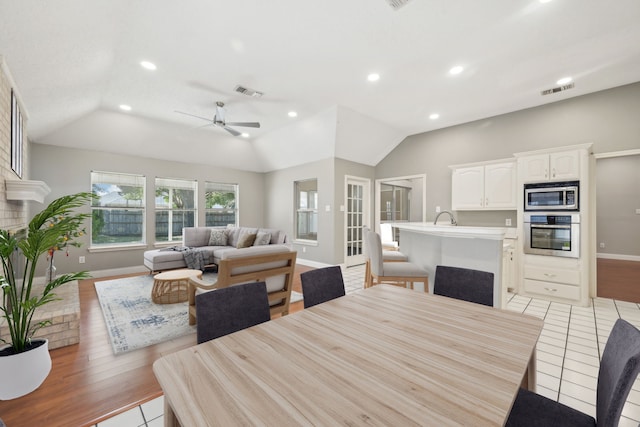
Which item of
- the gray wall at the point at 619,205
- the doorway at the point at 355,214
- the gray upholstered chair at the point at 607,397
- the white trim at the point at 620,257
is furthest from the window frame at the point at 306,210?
the white trim at the point at 620,257

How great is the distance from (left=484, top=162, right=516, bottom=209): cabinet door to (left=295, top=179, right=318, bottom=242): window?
11.3 ft

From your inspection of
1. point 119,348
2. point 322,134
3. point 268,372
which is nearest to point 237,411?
point 268,372

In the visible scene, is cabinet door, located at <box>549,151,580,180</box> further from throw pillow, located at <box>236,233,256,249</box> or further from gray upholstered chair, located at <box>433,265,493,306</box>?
throw pillow, located at <box>236,233,256,249</box>

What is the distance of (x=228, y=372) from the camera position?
0.88 m

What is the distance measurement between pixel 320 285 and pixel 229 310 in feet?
2.06

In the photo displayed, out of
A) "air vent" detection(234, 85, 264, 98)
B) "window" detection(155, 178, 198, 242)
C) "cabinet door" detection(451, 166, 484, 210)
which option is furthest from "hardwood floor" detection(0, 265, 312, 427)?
"cabinet door" detection(451, 166, 484, 210)

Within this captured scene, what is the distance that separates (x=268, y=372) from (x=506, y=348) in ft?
3.01

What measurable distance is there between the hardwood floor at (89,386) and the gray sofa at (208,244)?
6.84 feet

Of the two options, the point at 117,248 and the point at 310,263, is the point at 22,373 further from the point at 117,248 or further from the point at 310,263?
the point at 310,263

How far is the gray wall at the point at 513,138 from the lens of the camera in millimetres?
3721

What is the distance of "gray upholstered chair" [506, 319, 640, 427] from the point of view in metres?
0.75

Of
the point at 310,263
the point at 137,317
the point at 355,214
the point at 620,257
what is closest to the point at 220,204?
the point at 310,263

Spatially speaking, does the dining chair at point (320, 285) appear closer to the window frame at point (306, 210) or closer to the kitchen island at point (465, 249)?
the kitchen island at point (465, 249)

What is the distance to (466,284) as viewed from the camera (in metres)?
1.84
